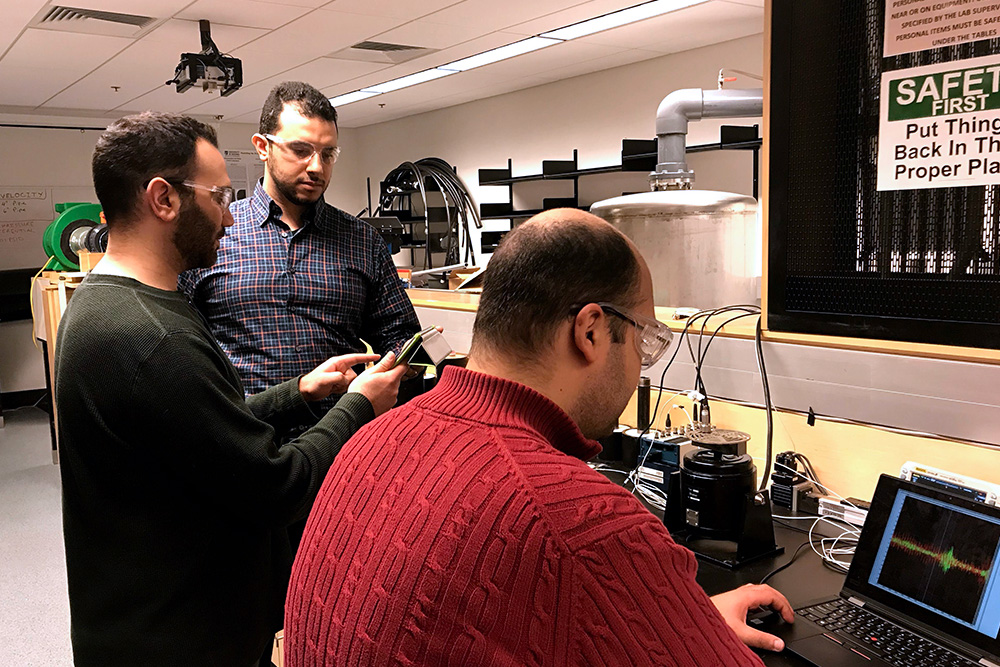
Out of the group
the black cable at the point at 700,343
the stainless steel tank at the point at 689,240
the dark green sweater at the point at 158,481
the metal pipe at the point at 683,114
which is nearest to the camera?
the dark green sweater at the point at 158,481

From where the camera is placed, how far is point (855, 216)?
1577 millimetres

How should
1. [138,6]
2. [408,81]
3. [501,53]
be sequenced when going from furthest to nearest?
[408,81] < [501,53] < [138,6]

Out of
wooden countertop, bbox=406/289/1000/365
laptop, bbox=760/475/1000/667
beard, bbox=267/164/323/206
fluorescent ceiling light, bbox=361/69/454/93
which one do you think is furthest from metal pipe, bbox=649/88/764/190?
fluorescent ceiling light, bbox=361/69/454/93

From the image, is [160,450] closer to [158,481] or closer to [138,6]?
[158,481]

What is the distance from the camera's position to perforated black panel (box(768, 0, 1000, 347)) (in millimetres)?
1438

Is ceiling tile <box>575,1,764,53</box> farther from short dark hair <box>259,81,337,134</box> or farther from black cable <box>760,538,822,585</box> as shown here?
black cable <box>760,538,822,585</box>

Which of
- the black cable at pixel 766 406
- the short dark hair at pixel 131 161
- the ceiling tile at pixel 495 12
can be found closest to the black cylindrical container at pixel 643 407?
the black cable at pixel 766 406

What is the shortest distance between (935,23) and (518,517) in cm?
129

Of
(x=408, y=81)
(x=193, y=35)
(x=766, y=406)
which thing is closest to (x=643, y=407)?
(x=766, y=406)

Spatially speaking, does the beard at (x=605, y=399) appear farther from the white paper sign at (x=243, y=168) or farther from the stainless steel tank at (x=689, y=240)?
the white paper sign at (x=243, y=168)

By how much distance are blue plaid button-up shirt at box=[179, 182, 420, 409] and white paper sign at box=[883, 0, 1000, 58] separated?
1.30m

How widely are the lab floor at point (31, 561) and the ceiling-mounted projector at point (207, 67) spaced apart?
2509mm

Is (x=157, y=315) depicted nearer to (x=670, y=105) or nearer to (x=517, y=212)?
(x=670, y=105)

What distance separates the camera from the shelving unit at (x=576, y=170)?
4730 millimetres
